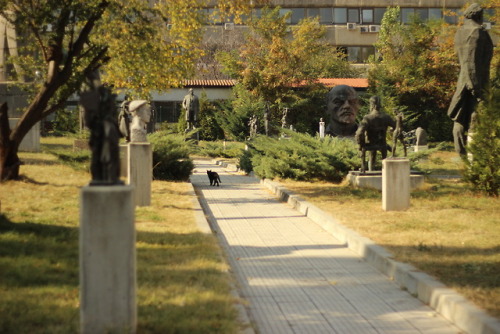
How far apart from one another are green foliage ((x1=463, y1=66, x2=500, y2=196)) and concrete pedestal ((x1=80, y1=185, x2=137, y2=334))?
9.90 meters

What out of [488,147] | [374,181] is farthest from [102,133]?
[374,181]

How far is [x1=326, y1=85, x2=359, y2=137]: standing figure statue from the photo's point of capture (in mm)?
24484

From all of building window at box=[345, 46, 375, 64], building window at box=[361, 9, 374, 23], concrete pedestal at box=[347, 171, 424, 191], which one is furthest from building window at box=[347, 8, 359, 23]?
concrete pedestal at box=[347, 171, 424, 191]

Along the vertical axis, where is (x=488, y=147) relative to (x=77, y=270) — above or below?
above

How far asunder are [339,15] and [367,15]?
7.78 feet

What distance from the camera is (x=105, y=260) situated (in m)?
4.97

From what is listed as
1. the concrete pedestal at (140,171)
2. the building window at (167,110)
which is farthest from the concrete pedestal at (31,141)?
the building window at (167,110)

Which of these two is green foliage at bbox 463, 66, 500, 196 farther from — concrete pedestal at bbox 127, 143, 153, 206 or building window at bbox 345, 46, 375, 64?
building window at bbox 345, 46, 375, 64

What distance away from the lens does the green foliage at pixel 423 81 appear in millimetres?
40094

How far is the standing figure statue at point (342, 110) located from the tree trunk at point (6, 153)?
40.2 ft

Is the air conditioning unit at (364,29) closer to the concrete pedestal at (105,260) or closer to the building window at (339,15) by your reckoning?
the building window at (339,15)

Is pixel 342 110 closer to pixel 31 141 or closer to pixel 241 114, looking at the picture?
pixel 31 141

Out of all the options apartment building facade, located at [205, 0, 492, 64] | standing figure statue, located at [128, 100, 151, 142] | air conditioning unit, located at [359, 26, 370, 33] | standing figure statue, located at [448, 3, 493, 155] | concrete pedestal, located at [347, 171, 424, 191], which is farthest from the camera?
air conditioning unit, located at [359, 26, 370, 33]

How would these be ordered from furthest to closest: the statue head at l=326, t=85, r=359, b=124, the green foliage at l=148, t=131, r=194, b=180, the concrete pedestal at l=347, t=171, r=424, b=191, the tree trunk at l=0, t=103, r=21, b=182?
the statue head at l=326, t=85, r=359, b=124 → the green foliage at l=148, t=131, r=194, b=180 → the concrete pedestal at l=347, t=171, r=424, b=191 → the tree trunk at l=0, t=103, r=21, b=182
